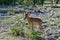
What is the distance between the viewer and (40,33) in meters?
10.6

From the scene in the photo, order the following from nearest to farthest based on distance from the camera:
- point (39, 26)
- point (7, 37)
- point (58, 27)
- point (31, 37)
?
point (31, 37) → point (7, 37) → point (39, 26) → point (58, 27)

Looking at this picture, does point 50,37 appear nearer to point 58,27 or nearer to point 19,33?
point 19,33

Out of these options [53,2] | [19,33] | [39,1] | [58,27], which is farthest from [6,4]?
[19,33]

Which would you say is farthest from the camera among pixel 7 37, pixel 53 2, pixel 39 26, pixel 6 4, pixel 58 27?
pixel 53 2

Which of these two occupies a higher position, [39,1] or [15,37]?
[15,37]

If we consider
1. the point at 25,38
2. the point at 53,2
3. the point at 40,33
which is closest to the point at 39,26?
the point at 40,33

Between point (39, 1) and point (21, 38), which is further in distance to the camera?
point (39, 1)

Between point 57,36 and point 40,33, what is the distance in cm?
81

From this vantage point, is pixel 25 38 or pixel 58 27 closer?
pixel 25 38

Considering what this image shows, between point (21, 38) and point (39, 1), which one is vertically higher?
point (21, 38)

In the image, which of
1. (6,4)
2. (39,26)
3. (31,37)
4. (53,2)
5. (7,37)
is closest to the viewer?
(31,37)

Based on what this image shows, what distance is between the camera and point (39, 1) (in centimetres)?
3091

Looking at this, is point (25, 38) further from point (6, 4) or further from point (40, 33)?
point (6, 4)

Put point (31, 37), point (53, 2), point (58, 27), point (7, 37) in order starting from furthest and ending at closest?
1. point (53, 2)
2. point (58, 27)
3. point (7, 37)
4. point (31, 37)
